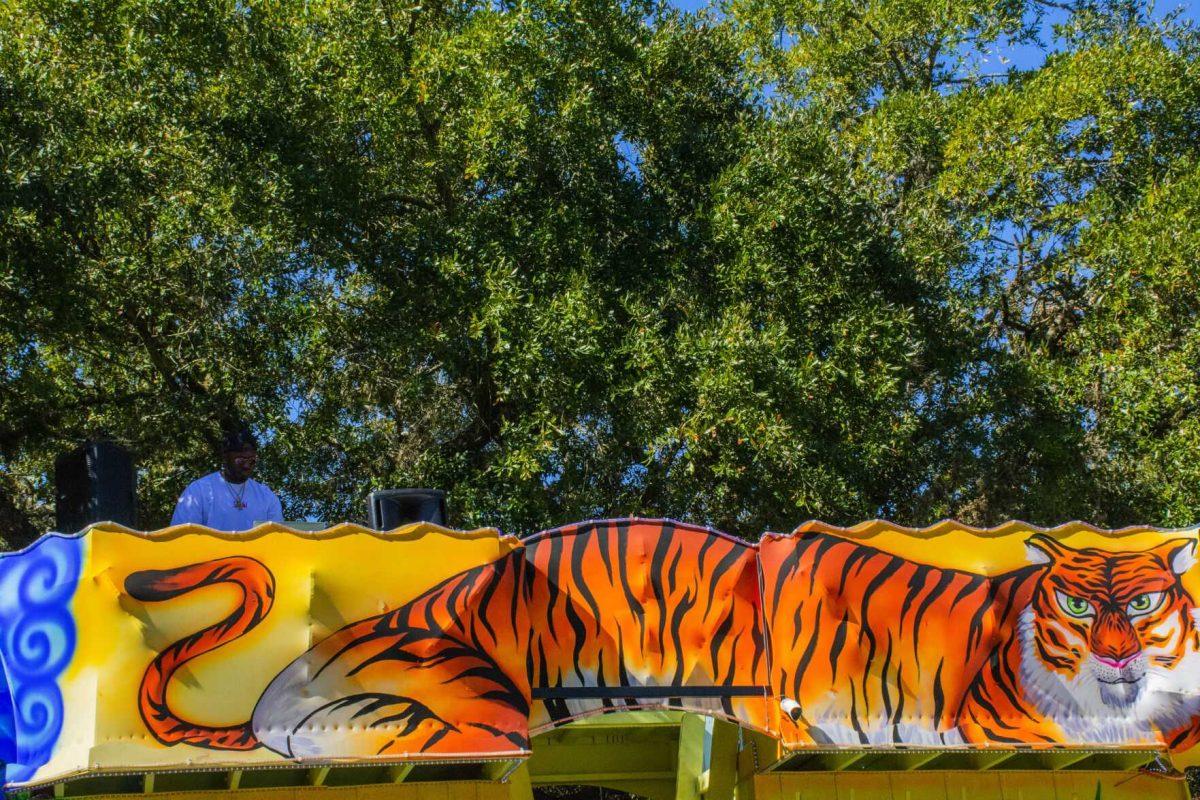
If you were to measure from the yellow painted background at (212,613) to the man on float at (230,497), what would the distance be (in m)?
1.30

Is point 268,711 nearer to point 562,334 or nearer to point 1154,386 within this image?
point 562,334

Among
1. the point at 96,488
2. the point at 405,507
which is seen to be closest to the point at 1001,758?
the point at 405,507

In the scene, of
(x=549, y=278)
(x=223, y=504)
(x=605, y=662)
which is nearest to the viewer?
(x=605, y=662)

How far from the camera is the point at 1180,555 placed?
25.4ft

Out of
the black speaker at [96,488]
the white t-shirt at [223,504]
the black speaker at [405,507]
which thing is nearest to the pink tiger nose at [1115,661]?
the black speaker at [405,507]

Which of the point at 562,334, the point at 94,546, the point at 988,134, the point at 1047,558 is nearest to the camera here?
the point at 94,546

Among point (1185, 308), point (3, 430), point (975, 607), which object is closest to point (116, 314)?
point (3, 430)

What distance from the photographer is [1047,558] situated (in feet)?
24.8

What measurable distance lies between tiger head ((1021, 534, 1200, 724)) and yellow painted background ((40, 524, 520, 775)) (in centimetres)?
331

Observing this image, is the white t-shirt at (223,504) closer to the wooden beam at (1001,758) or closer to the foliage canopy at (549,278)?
the foliage canopy at (549,278)

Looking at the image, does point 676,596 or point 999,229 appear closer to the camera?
point 676,596

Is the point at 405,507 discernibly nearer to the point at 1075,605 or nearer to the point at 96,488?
the point at 96,488

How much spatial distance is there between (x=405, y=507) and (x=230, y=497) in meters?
1.20

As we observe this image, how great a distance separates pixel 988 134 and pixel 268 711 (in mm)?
10163
